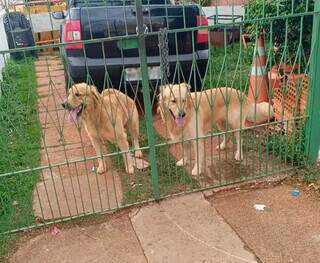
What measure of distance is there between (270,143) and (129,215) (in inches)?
73.8

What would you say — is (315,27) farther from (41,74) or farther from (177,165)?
(41,74)

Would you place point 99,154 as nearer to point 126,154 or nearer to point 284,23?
point 126,154

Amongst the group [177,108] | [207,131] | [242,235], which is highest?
[177,108]

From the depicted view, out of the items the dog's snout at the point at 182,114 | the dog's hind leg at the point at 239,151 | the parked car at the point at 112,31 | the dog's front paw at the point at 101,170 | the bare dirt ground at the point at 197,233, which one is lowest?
the bare dirt ground at the point at 197,233

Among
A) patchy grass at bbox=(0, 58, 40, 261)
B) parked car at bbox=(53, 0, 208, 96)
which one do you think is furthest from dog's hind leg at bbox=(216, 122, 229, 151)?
patchy grass at bbox=(0, 58, 40, 261)

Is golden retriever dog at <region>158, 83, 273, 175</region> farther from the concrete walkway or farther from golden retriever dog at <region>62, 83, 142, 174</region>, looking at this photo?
the concrete walkway

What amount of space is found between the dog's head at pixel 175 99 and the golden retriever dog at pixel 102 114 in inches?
14.2

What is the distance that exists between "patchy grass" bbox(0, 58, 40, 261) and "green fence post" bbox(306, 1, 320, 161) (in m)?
2.54

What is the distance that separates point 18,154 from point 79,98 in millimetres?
1700

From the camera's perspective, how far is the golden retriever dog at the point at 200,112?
3639mm

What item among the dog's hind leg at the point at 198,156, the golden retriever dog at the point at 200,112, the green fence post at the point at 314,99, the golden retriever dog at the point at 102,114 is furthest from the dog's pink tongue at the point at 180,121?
the green fence post at the point at 314,99

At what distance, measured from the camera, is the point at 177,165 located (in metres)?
4.34

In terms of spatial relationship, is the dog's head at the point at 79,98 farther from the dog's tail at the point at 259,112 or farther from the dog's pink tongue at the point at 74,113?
the dog's tail at the point at 259,112

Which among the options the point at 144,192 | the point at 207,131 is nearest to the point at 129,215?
the point at 144,192
